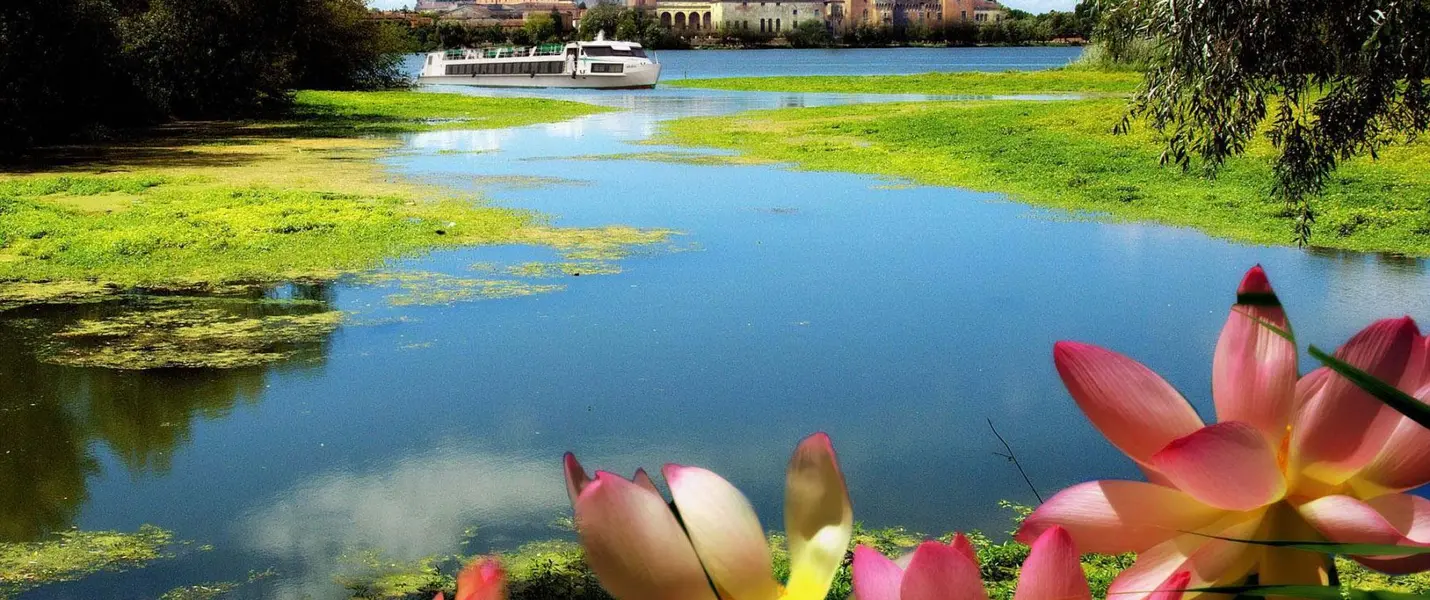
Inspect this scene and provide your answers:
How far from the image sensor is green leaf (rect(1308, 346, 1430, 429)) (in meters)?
0.26

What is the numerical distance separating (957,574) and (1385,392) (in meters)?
0.09

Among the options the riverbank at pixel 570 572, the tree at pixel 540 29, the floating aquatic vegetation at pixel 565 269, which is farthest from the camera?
the tree at pixel 540 29

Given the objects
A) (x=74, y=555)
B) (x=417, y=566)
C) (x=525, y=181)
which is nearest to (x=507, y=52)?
(x=525, y=181)

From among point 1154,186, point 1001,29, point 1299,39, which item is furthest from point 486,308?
point 1001,29

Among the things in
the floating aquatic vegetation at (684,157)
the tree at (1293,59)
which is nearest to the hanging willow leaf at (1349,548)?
the tree at (1293,59)

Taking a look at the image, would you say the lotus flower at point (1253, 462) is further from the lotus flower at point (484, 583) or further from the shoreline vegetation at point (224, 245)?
the shoreline vegetation at point (224, 245)

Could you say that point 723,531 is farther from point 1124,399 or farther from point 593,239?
point 593,239

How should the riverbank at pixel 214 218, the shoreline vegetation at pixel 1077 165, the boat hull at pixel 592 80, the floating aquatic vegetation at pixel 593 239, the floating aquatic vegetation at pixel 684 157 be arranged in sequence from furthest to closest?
the boat hull at pixel 592 80 < the floating aquatic vegetation at pixel 684 157 < the shoreline vegetation at pixel 1077 165 < the floating aquatic vegetation at pixel 593 239 < the riverbank at pixel 214 218

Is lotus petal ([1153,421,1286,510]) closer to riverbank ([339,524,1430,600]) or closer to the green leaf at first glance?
A: the green leaf

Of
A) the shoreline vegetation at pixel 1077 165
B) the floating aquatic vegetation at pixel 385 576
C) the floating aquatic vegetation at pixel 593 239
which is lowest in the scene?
the floating aquatic vegetation at pixel 385 576

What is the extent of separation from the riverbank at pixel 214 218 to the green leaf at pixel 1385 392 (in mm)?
6910

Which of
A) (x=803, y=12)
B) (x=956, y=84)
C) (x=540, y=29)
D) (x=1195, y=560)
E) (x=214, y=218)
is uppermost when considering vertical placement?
(x=803, y=12)

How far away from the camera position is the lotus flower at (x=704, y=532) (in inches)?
9.6

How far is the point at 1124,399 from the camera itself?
0.27 metres
